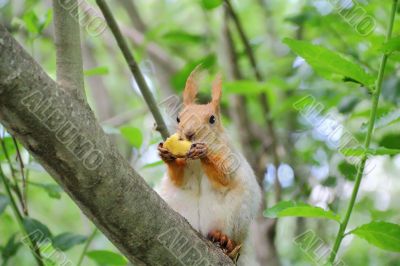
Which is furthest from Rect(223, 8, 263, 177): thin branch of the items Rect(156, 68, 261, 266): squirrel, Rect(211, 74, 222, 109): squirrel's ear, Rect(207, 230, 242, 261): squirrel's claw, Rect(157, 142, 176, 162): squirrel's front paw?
Rect(157, 142, 176, 162): squirrel's front paw

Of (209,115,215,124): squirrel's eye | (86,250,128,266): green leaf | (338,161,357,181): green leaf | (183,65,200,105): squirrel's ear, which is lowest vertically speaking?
(338,161,357,181): green leaf

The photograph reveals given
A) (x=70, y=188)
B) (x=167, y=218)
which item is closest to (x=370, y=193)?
(x=167, y=218)

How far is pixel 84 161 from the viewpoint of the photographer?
1.32 metres

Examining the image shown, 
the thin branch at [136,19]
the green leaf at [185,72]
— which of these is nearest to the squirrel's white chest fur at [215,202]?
the green leaf at [185,72]

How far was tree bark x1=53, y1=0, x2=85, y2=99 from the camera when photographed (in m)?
1.48

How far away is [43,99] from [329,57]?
0.96 m

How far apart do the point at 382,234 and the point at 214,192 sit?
0.74 meters

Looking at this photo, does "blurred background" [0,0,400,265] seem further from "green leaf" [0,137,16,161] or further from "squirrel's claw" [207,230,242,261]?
"squirrel's claw" [207,230,242,261]

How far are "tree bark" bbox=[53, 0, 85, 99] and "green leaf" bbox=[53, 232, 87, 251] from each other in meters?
0.86

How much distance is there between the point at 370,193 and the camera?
4102mm

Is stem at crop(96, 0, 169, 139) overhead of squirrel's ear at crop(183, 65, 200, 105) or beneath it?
overhead

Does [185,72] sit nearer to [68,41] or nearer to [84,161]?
[68,41]

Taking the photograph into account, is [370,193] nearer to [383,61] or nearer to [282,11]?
[282,11]

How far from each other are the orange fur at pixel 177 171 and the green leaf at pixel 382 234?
0.75m
